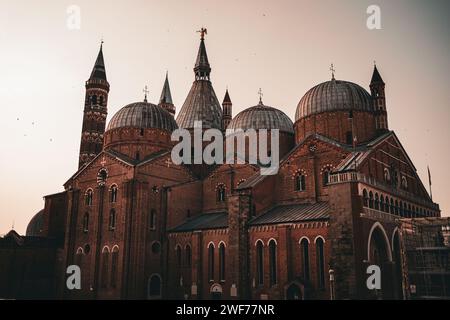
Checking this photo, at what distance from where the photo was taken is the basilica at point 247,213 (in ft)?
98.4

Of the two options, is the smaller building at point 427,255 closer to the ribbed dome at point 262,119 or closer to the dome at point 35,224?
the ribbed dome at point 262,119

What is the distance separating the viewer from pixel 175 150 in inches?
1797

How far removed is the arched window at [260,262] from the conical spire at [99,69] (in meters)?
34.0

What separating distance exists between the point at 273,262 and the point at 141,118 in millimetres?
22327

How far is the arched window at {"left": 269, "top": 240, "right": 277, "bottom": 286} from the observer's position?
32031 mm

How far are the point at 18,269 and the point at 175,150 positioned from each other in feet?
65.1

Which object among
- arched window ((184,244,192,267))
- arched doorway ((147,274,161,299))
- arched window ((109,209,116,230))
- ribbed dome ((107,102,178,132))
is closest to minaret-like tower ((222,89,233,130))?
ribbed dome ((107,102,178,132))

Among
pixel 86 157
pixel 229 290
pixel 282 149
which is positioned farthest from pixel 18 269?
pixel 282 149

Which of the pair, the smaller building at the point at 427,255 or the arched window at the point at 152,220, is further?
the arched window at the point at 152,220


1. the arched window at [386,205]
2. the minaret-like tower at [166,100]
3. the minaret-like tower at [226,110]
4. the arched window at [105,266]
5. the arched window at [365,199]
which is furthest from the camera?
the minaret-like tower at [166,100]

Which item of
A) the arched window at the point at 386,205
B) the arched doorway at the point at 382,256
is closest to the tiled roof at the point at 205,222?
the arched doorway at the point at 382,256

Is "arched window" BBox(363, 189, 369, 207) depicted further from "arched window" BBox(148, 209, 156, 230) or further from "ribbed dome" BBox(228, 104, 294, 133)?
"arched window" BBox(148, 209, 156, 230)

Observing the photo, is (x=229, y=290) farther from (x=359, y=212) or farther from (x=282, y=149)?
(x=282, y=149)
